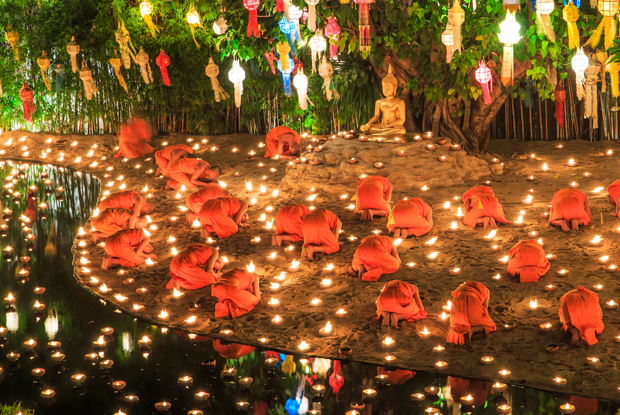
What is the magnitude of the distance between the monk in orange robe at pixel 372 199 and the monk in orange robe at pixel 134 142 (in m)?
3.63

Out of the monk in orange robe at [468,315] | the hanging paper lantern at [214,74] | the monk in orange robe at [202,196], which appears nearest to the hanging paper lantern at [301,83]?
the hanging paper lantern at [214,74]

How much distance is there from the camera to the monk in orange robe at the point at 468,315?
4.56m

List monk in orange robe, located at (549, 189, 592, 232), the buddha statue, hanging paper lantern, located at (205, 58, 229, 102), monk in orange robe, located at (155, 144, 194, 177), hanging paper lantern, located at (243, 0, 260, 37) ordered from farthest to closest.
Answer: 1. hanging paper lantern, located at (205, 58, 229, 102)
2. monk in orange robe, located at (155, 144, 194, 177)
3. the buddha statue
4. hanging paper lantern, located at (243, 0, 260, 37)
5. monk in orange robe, located at (549, 189, 592, 232)

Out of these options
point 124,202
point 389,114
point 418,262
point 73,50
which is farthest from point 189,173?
point 418,262

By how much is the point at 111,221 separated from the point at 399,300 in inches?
108

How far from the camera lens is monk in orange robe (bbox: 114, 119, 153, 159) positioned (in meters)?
9.31

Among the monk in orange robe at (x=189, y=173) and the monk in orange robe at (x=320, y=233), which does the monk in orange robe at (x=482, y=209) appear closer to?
the monk in orange robe at (x=320, y=233)

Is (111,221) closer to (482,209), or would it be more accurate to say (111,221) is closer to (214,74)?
(214,74)

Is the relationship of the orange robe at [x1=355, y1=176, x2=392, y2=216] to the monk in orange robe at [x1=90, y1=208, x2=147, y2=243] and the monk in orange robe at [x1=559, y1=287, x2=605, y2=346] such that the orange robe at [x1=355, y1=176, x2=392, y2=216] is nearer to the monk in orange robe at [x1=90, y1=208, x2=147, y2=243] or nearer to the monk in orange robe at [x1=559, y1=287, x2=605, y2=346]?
the monk in orange robe at [x1=90, y1=208, x2=147, y2=243]

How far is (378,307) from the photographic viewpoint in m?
4.88

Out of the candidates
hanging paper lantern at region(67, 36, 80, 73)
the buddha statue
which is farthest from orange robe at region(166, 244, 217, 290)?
hanging paper lantern at region(67, 36, 80, 73)

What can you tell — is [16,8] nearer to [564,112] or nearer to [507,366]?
[564,112]

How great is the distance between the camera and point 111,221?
645 centimetres

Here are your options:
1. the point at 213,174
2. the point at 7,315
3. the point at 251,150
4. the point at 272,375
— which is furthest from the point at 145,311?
the point at 251,150
